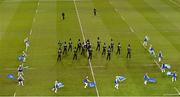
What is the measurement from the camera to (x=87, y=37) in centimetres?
6444

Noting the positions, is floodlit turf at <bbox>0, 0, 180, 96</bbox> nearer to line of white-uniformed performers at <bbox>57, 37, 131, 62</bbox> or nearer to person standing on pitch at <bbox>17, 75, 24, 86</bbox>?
person standing on pitch at <bbox>17, 75, 24, 86</bbox>

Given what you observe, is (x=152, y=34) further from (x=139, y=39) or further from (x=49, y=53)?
(x=49, y=53)

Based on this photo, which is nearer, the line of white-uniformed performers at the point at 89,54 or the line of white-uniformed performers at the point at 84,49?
the line of white-uniformed performers at the point at 89,54

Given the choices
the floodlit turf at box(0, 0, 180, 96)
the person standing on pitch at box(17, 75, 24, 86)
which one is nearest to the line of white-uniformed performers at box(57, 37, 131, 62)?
the floodlit turf at box(0, 0, 180, 96)

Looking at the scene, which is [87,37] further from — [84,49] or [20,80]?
[20,80]

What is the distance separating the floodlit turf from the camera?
4591 centimetres

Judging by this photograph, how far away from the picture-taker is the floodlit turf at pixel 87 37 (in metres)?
45.9

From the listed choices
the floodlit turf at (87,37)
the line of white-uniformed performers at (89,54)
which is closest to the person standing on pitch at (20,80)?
the line of white-uniformed performers at (89,54)

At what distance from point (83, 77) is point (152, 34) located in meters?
21.5

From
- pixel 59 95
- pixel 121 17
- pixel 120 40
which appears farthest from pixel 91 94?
pixel 121 17

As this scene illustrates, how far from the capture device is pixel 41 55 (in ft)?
184

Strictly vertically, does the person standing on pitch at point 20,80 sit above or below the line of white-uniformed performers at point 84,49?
below

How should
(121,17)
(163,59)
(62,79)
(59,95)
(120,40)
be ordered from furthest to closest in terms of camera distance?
(121,17) < (120,40) < (163,59) < (62,79) < (59,95)

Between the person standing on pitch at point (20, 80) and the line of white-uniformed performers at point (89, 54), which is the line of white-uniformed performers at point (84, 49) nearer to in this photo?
the line of white-uniformed performers at point (89, 54)
